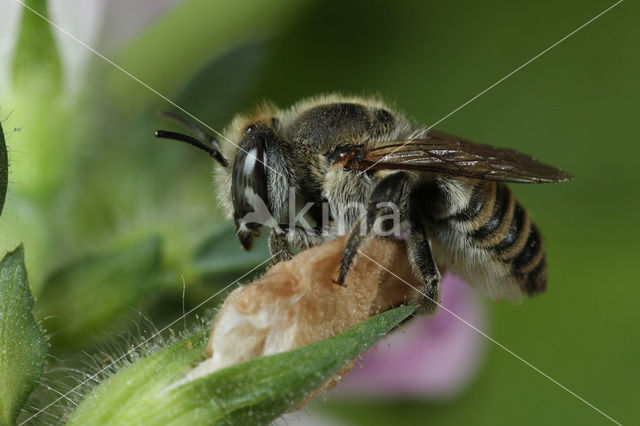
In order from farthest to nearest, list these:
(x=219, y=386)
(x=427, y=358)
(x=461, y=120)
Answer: (x=461, y=120) < (x=427, y=358) < (x=219, y=386)

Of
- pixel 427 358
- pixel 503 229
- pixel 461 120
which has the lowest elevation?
pixel 427 358

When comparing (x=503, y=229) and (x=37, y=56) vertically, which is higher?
(x=37, y=56)

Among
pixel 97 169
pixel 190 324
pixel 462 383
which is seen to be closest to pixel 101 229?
pixel 97 169

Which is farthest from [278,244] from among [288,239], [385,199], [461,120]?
[461,120]

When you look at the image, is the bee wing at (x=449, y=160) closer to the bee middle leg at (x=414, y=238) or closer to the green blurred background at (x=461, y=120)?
the bee middle leg at (x=414, y=238)

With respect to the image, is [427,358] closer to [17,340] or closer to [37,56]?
[37,56]

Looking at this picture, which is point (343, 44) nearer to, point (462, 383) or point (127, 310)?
point (462, 383)

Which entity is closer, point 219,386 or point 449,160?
point 219,386

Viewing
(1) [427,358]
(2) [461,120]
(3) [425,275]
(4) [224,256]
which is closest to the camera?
(3) [425,275]

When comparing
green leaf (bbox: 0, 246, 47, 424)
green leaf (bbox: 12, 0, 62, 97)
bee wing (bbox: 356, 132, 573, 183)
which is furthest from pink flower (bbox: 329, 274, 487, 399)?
green leaf (bbox: 0, 246, 47, 424)
